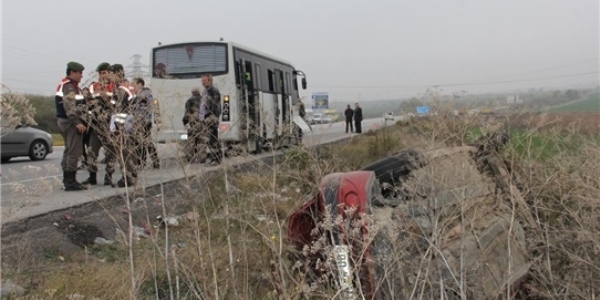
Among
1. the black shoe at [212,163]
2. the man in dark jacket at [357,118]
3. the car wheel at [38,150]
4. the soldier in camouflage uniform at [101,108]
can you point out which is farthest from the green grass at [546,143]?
the man in dark jacket at [357,118]

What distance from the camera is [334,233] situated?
3143 mm

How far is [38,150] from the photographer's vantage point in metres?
15.9

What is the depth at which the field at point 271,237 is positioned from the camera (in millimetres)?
3471

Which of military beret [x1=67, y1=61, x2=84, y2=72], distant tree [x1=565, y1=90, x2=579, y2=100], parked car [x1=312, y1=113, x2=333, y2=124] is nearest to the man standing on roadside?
military beret [x1=67, y1=61, x2=84, y2=72]

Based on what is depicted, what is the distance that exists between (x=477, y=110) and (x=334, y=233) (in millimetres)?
2216

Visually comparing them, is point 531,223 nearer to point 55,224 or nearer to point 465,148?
point 465,148

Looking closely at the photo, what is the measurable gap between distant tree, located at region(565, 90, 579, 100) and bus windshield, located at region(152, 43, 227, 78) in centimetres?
889

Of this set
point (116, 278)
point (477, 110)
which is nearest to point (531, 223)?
point (477, 110)

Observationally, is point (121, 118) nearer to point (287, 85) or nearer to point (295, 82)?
point (287, 85)

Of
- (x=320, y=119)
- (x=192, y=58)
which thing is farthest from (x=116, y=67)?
(x=192, y=58)

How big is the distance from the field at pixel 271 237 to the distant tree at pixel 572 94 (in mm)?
1573

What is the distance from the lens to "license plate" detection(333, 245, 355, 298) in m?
2.78

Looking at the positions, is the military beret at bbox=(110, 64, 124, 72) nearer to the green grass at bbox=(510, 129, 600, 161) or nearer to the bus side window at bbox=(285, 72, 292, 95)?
the green grass at bbox=(510, 129, 600, 161)

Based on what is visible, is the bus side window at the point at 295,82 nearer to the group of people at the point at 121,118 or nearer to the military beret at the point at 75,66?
the military beret at the point at 75,66
